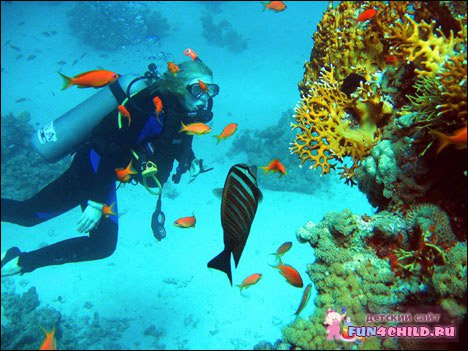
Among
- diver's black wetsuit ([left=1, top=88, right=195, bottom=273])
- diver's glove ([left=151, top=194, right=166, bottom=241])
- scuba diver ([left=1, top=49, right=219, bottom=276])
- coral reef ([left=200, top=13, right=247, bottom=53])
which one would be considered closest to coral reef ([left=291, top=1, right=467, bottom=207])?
scuba diver ([left=1, top=49, right=219, bottom=276])

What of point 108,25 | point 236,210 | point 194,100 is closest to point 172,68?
point 194,100

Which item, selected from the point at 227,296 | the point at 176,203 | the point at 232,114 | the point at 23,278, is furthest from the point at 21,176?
the point at 232,114

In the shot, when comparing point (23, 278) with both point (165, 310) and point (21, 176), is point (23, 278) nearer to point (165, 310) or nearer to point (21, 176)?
point (21, 176)

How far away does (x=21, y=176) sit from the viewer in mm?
11594

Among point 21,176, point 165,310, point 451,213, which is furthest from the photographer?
point 21,176

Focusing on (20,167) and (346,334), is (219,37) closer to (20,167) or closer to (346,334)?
(20,167)

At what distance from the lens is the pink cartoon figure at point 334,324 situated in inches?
99.5

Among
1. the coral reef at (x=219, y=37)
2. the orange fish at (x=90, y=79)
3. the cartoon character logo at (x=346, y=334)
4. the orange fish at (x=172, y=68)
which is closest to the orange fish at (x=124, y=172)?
the orange fish at (x=90, y=79)

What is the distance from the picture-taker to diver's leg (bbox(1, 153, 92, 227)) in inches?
197

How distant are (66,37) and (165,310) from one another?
25483mm


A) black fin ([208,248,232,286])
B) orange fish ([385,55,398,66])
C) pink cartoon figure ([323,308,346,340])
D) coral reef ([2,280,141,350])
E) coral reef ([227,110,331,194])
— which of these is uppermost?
orange fish ([385,55,398,66])

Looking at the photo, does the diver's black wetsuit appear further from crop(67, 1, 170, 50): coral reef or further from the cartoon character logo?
crop(67, 1, 170, 50): coral reef

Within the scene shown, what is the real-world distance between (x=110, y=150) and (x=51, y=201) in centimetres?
189

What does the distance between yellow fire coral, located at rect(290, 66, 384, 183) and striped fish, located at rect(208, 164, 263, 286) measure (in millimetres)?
1851
